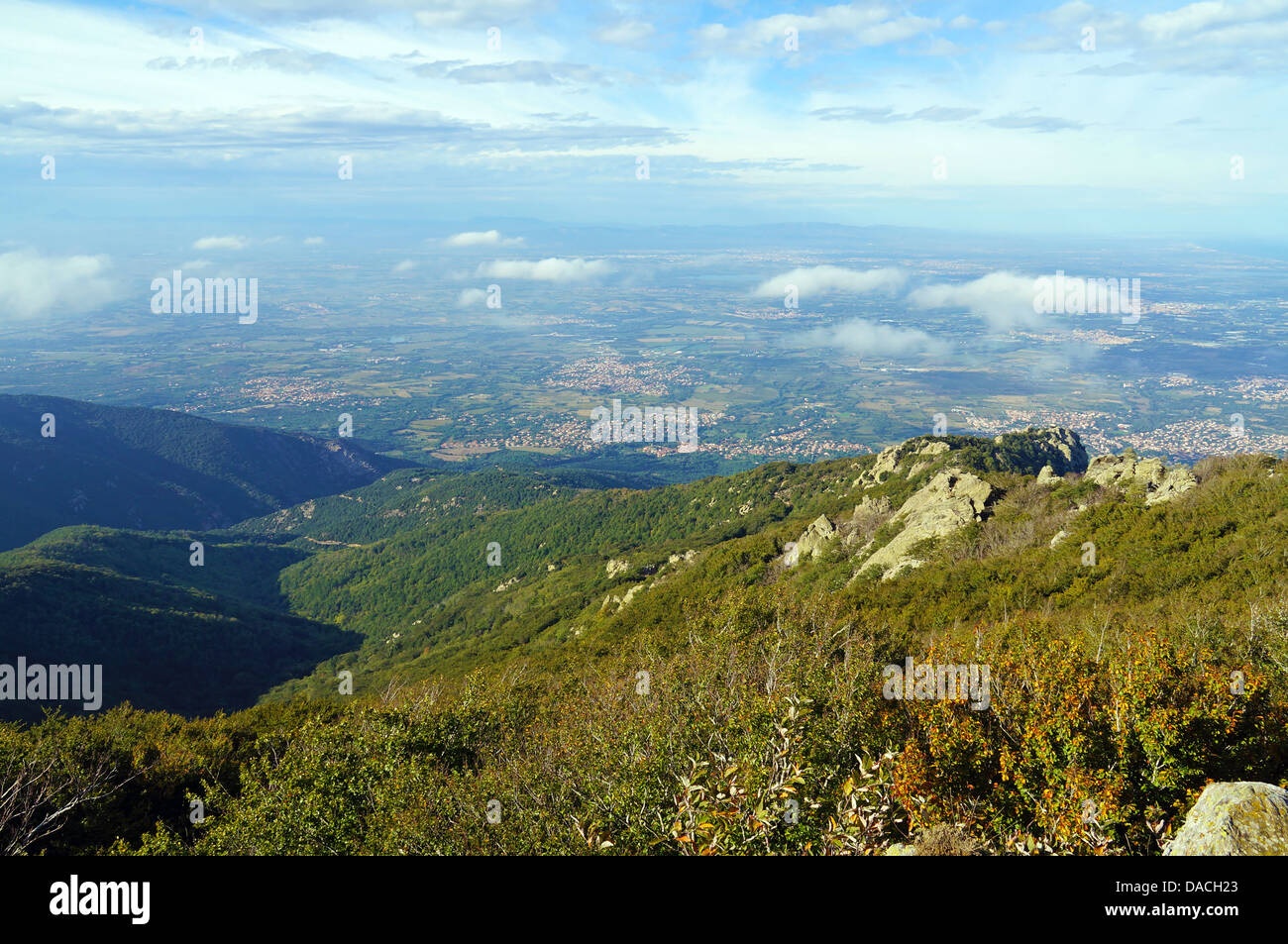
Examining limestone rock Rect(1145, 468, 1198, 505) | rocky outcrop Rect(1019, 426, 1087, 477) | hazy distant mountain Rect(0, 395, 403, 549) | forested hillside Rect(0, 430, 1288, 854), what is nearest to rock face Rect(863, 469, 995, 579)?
forested hillside Rect(0, 430, 1288, 854)

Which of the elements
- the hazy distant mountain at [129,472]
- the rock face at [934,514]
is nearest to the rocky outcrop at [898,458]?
the rock face at [934,514]

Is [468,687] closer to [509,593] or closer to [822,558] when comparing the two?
[822,558]

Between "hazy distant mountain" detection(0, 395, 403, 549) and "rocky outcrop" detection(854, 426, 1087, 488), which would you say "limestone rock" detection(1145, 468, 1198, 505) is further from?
"hazy distant mountain" detection(0, 395, 403, 549)

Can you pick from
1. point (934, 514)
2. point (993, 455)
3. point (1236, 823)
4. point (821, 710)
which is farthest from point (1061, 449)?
point (1236, 823)

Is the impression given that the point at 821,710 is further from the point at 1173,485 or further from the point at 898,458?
the point at 898,458

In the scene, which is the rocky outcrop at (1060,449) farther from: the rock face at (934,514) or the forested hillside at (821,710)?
the rock face at (934,514)
